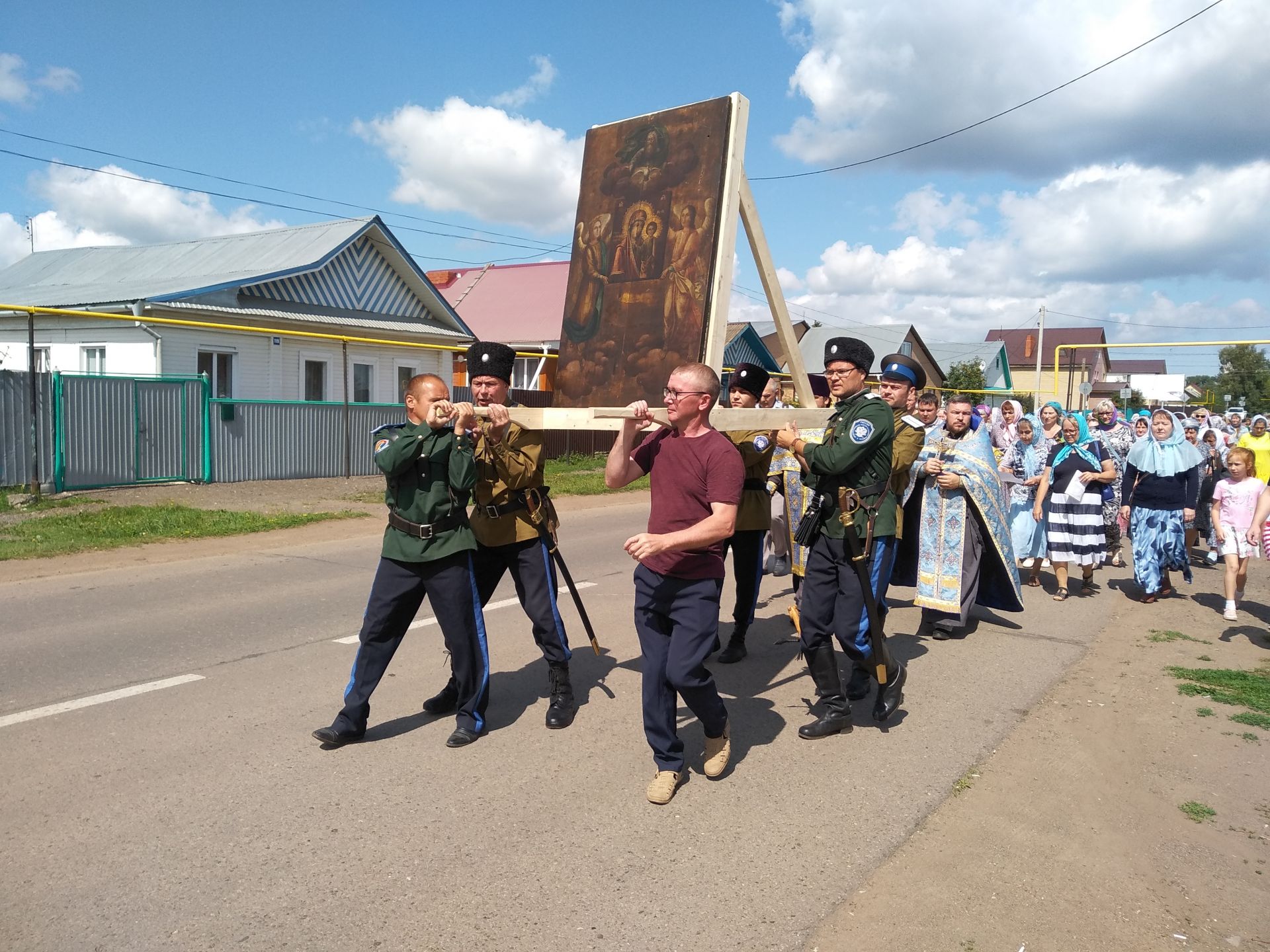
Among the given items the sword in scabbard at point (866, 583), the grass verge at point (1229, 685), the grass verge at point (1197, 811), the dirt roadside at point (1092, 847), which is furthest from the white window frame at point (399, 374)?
the grass verge at point (1197, 811)

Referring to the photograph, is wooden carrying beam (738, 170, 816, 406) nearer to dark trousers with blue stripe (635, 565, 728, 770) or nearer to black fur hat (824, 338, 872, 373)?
black fur hat (824, 338, 872, 373)

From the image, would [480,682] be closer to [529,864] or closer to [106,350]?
[529,864]

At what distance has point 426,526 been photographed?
4641 mm

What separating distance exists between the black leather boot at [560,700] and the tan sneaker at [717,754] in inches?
36.6

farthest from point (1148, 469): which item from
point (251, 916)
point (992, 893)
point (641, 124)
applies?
point (251, 916)

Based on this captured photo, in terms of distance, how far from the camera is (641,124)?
5914 millimetres

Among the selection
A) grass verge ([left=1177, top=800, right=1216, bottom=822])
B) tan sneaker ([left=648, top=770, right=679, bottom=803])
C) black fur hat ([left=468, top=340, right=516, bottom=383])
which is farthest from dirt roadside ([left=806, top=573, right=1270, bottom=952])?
black fur hat ([left=468, top=340, right=516, bottom=383])

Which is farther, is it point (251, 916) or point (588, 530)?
point (588, 530)

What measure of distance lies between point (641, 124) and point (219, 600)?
5161 mm

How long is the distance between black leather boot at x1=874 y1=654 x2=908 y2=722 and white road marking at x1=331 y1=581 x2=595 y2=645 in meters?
2.24

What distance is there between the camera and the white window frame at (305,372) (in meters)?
20.4

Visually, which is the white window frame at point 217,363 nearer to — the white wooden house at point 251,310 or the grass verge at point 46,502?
the white wooden house at point 251,310

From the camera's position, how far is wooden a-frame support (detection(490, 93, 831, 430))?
4.75 metres

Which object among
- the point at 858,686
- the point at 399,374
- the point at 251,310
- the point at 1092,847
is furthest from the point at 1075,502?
the point at 399,374
